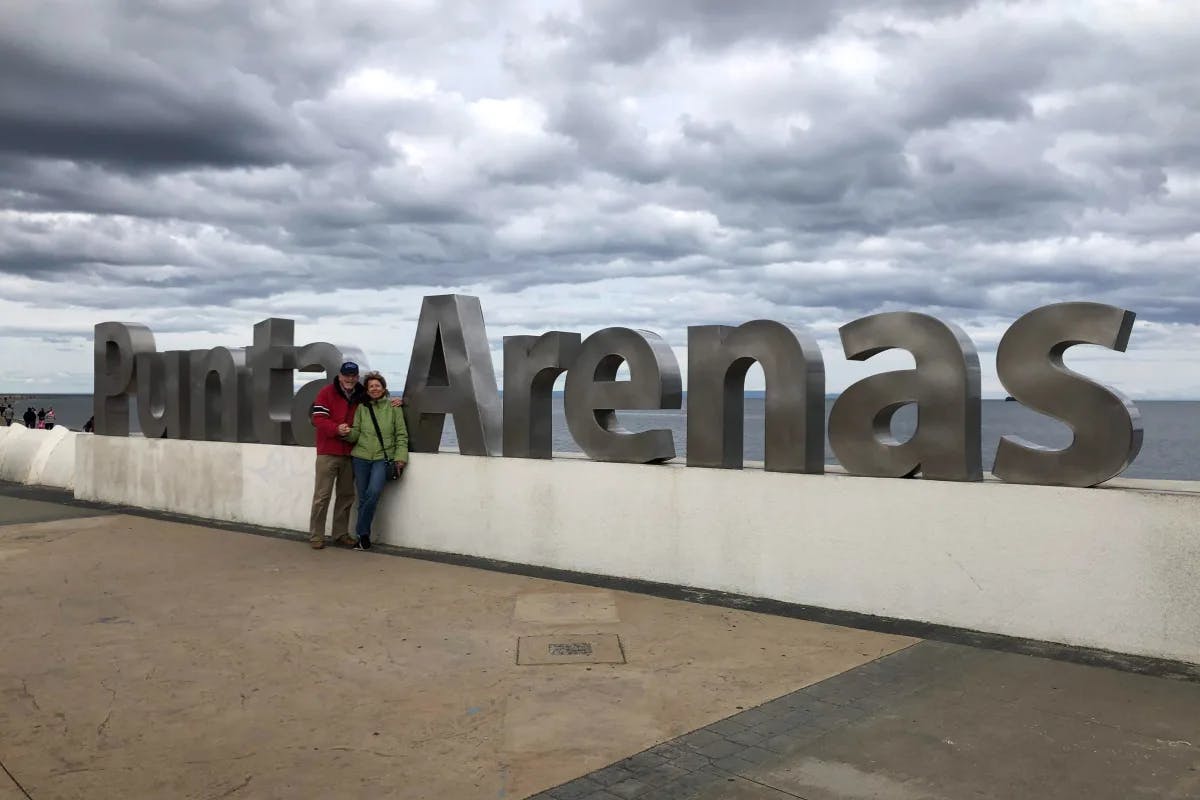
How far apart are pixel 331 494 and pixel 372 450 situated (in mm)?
691

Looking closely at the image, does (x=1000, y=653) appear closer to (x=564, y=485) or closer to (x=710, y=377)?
(x=710, y=377)

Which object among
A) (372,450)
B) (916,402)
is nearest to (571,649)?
(916,402)

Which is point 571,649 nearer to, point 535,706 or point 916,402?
point 535,706

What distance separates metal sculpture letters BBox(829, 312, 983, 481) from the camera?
6.14 meters

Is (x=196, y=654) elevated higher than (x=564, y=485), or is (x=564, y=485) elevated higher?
(x=564, y=485)

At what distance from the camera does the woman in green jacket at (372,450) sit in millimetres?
9141

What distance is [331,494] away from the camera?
9359mm

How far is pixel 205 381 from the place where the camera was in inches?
451

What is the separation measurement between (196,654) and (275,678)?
77cm

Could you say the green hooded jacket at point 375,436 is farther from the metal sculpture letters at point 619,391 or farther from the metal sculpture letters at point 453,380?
the metal sculpture letters at point 619,391

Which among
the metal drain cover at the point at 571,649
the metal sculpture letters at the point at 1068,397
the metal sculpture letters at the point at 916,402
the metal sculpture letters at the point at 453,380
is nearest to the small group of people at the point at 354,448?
the metal sculpture letters at the point at 453,380

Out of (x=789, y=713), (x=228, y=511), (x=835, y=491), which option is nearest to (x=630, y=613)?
(x=835, y=491)

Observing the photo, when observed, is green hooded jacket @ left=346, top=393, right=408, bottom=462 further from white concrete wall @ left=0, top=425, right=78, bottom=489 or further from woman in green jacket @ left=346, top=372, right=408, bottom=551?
white concrete wall @ left=0, top=425, right=78, bottom=489

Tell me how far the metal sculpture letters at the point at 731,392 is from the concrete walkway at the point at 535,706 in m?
1.29
